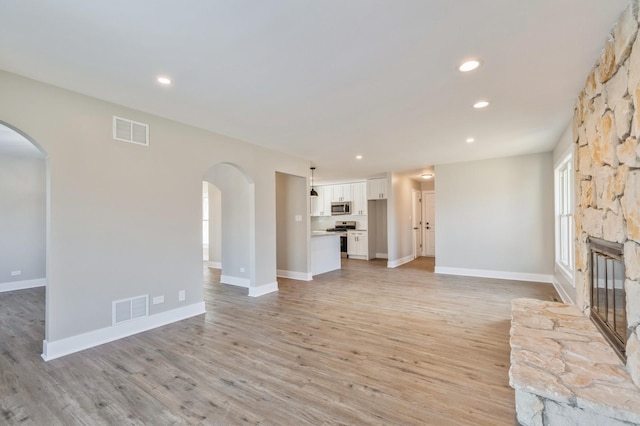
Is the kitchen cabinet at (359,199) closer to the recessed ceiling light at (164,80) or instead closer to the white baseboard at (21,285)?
the recessed ceiling light at (164,80)

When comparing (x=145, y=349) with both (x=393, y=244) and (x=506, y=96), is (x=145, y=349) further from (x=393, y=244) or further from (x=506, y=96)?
(x=393, y=244)

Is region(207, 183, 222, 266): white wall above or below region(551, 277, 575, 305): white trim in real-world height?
above

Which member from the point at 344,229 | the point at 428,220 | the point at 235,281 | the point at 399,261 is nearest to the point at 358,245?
the point at 344,229

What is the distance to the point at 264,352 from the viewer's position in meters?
2.96

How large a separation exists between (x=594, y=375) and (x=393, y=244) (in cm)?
623

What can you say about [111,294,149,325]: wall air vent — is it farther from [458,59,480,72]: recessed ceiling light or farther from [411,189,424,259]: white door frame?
[411,189,424,259]: white door frame

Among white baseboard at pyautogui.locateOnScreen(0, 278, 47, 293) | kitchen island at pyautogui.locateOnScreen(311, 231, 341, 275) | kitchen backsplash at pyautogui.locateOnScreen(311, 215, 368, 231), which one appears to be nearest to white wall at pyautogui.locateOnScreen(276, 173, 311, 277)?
kitchen island at pyautogui.locateOnScreen(311, 231, 341, 275)

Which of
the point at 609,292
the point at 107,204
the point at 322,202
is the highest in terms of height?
the point at 322,202

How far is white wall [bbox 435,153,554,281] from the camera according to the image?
591 cm

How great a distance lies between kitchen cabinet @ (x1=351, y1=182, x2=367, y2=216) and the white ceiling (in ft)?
18.5

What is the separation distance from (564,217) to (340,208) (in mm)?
6007

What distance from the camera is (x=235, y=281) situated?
19.7 feet

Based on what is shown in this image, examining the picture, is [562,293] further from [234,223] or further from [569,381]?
[234,223]

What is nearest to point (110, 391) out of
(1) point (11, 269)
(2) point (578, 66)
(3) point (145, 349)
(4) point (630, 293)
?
(3) point (145, 349)
